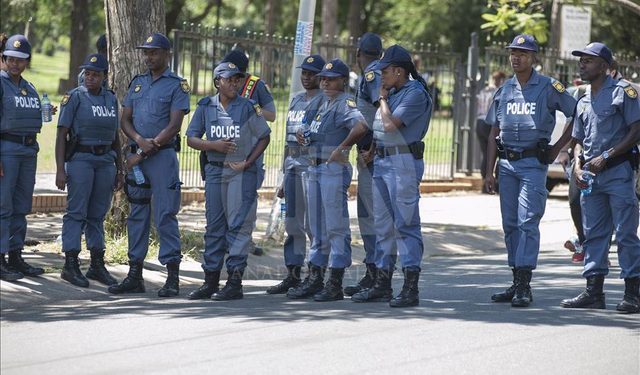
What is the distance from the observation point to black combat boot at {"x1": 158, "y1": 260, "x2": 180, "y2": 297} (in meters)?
8.41

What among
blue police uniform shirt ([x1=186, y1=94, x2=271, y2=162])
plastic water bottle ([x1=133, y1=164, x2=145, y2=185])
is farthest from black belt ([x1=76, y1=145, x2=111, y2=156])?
blue police uniform shirt ([x1=186, y1=94, x2=271, y2=162])

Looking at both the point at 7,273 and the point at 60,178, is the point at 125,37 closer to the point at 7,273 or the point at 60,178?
the point at 60,178

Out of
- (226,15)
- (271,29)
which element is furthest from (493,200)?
(226,15)

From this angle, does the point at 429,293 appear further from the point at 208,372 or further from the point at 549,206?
the point at 549,206

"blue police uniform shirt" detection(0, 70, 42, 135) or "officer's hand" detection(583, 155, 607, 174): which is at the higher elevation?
"blue police uniform shirt" detection(0, 70, 42, 135)

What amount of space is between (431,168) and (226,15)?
34.4 metres

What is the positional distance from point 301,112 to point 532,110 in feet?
6.15

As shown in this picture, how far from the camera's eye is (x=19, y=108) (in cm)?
838

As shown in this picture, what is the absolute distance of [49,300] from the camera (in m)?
8.16

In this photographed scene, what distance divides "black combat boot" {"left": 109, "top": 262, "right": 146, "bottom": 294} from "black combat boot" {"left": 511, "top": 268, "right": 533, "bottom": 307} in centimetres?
307

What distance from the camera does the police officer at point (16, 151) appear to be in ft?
27.3

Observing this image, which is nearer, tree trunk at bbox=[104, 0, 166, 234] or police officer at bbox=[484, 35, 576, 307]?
police officer at bbox=[484, 35, 576, 307]

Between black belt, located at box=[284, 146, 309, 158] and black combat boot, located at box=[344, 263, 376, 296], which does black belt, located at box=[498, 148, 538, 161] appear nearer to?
black combat boot, located at box=[344, 263, 376, 296]

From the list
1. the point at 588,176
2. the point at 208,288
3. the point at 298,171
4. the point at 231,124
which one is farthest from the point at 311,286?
the point at 588,176
